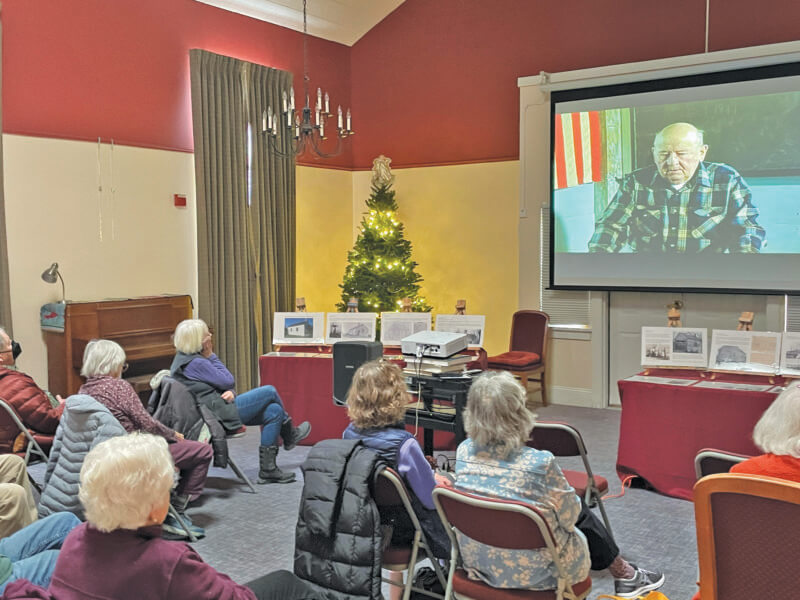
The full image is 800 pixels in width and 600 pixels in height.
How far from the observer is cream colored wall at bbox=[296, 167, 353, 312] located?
878 cm

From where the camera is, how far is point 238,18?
25.8ft

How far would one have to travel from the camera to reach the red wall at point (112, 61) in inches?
242

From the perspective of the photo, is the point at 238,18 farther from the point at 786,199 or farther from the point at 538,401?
the point at 786,199

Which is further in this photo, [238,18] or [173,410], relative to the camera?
[238,18]

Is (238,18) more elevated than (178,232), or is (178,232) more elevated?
(238,18)

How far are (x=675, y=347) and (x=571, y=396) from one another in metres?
2.53

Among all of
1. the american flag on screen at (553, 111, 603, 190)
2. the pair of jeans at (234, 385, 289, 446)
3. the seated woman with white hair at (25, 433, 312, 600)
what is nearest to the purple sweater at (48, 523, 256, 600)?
the seated woman with white hair at (25, 433, 312, 600)

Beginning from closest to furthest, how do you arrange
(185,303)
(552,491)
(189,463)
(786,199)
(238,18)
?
1. (552,491)
2. (189,463)
3. (786,199)
4. (185,303)
5. (238,18)

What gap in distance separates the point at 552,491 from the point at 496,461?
0.70 feet

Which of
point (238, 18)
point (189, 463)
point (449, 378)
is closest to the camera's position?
point (189, 463)

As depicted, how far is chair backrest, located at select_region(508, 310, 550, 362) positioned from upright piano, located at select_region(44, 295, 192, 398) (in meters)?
3.17

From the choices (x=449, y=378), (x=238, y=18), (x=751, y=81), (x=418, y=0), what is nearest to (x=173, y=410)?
(x=449, y=378)

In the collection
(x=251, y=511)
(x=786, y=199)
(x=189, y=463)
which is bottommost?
(x=251, y=511)

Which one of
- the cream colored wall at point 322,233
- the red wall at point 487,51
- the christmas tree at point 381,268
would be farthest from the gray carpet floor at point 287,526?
the red wall at point 487,51
